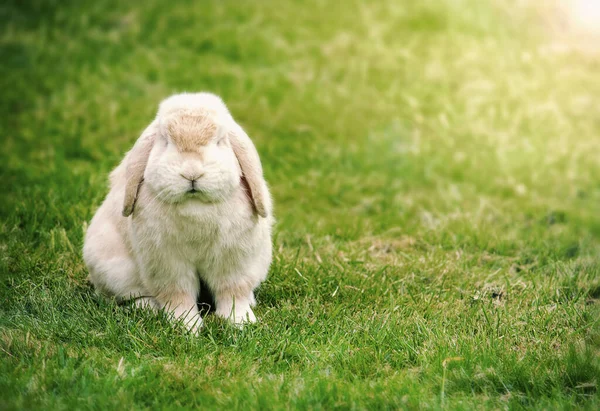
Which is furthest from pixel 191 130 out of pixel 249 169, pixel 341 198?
pixel 341 198

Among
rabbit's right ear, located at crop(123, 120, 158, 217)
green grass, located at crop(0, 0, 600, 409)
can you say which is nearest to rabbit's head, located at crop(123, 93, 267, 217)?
rabbit's right ear, located at crop(123, 120, 158, 217)

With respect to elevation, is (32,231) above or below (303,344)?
below

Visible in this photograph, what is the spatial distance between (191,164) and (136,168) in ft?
1.30

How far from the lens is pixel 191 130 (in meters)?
3.46

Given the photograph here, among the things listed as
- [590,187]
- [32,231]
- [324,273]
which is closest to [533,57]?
[590,187]

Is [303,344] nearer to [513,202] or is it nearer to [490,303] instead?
[490,303]

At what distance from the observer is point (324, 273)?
14.5ft

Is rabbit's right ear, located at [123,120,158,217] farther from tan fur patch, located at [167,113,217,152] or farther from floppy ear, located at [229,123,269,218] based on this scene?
floppy ear, located at [229,123,269,218]

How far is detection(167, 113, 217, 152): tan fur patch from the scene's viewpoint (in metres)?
3.43

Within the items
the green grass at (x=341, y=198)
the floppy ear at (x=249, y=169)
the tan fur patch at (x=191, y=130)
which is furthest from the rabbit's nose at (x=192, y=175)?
the green grass at (x=341, y=198)

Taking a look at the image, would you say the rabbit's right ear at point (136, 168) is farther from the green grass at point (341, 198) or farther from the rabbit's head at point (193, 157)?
the green grass at point (341, 198)

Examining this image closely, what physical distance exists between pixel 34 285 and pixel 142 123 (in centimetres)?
305

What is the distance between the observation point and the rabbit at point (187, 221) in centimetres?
344

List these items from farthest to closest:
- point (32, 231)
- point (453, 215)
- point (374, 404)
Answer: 1. point (453, 215)
2. point (32, 231)
3. point (374, 404)
